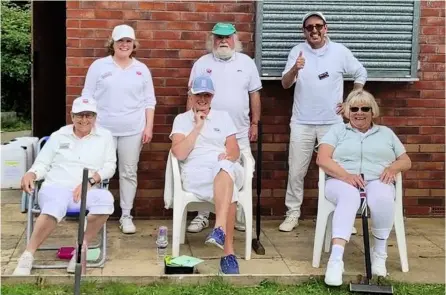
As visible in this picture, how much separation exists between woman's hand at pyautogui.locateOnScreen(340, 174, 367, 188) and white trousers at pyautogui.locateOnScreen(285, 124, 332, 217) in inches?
40.0

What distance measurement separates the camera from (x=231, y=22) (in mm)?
5770

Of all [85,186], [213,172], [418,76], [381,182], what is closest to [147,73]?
[213,172]

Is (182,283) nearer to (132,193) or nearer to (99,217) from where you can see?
(99,217)

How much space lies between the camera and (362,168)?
452cm

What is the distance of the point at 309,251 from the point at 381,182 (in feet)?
2.70

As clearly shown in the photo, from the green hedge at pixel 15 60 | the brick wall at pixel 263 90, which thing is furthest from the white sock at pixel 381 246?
the green hedge at pixel 15 60

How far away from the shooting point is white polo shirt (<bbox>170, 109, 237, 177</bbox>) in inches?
187

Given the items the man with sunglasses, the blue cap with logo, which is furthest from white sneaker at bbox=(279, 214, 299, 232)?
the man with sunglasses

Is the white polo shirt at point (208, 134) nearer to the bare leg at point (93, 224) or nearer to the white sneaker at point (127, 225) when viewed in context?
the bare leg at point (93, 224)

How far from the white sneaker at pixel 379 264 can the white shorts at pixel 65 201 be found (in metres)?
1.77

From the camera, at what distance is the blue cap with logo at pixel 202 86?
474cm

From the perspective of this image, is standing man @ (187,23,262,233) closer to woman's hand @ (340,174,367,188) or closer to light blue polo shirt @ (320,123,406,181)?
light blue polo shirt @ (320,123,406,181)

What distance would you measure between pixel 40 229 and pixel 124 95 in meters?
1.39

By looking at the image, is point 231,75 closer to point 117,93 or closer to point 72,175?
point 117,93
